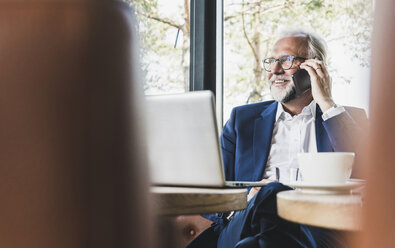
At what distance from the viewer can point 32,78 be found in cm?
38

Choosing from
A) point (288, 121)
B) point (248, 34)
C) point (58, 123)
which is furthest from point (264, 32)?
point (58, 123)

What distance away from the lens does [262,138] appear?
239 cm

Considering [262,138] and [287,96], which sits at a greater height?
[287,96]

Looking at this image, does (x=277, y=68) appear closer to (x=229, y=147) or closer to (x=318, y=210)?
(x=229, y=147)

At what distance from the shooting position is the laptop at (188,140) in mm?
1343

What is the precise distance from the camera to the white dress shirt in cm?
234

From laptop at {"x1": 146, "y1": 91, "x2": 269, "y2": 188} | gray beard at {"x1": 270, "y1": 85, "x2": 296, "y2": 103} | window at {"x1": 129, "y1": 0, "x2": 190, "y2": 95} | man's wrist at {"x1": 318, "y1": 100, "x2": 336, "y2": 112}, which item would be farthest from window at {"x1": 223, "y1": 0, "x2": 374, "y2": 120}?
laptop at {"x1": 146, "y1": 91, "x2": 269, "y2": 188}

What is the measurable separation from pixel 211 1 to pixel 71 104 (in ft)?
8.47

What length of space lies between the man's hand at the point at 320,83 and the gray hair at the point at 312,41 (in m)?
0.11

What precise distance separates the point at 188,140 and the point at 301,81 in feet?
4.53

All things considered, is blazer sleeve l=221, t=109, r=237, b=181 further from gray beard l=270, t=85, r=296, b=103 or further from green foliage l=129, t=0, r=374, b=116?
green foliage l=129, t=0, r=374, b=116

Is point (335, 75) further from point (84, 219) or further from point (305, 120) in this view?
point (84, 219)

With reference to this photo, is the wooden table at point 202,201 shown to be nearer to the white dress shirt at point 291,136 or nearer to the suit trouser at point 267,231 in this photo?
the suit trouser at point 267,231

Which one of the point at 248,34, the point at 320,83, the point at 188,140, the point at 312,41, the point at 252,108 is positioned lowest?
the point at 188,140
